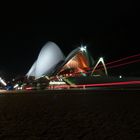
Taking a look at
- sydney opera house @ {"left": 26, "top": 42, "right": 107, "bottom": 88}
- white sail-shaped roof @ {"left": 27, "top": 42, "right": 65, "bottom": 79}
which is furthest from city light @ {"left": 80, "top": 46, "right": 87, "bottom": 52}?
white sail-shaped roof @ {"left": 27, "top": 42, "right": 65, "bottom": 79}

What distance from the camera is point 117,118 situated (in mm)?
11000

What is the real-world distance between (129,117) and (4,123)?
4.58 m

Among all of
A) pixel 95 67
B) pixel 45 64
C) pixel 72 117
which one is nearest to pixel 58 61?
pixel 45 64

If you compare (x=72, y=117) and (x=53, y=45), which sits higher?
(x=53, y=45)

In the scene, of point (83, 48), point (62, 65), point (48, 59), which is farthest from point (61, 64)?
point (83, 48)

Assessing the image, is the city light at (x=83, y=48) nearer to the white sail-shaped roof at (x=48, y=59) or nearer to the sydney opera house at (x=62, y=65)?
the sydney opera house at (x=62, y=65)

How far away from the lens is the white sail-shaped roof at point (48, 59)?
6003 cm

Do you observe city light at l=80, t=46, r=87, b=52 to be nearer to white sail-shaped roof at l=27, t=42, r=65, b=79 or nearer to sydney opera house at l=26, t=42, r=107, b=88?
sydney opera house at l=26, t=42, r=107, b=88

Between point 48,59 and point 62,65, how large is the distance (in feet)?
10.5

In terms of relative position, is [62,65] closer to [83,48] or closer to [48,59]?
[48,59]

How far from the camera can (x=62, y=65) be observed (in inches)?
2365

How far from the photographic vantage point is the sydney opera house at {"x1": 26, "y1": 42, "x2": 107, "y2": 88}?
58.9 meters

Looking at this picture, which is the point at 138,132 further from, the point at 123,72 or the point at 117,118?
the point at 123,72

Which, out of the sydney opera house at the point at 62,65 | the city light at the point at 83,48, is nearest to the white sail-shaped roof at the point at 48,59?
the sydney opera house at the point at 62,65
